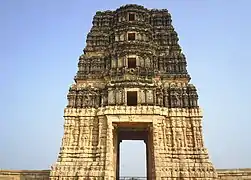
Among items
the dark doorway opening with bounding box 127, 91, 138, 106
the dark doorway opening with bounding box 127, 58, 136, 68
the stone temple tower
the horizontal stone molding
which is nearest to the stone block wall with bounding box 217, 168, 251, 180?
the stone temple tower

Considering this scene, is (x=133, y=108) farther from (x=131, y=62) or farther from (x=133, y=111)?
(x=131, y=62)

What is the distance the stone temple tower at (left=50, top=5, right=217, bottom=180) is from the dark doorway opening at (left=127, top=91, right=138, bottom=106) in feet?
0.23

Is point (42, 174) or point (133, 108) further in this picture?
point (42, 174)

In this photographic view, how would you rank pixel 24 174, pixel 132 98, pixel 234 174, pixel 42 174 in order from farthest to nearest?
pixel 132 98 → pixel 24 174 → pixel 42 174 → pixel 234 174

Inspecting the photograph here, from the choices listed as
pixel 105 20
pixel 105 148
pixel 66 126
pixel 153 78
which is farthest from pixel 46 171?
pixel 105 20

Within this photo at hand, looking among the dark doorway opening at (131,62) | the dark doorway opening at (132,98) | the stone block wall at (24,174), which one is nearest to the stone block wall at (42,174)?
the stone block wall at (24,174)

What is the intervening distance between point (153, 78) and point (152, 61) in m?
1.59

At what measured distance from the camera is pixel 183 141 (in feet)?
50.8

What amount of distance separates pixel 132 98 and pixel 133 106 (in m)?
1.67

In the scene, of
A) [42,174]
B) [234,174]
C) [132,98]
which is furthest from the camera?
[132,98]

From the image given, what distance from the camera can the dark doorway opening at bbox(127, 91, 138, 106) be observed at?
16934mm

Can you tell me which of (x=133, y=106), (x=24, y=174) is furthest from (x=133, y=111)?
(x=24, y=174)

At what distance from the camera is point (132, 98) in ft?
58.0

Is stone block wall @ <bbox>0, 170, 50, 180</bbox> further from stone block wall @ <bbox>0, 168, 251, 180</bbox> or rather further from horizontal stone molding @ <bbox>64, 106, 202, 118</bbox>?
horizontal stone molding @ <bbox>64, 106, 202, 118</bbox>
